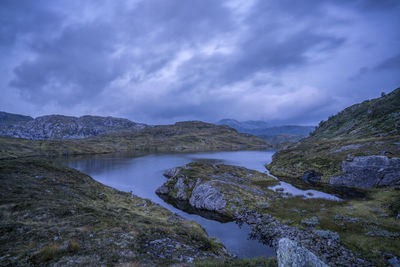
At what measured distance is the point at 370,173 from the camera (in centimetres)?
5003

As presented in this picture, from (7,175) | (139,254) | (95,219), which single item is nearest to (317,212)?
(139,254)

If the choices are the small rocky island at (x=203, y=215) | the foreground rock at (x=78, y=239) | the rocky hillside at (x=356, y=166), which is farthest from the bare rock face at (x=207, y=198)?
the rocky hillside at (x=356, y=166)

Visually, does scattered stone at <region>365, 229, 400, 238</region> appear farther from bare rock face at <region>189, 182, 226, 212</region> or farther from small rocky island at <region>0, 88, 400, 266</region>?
bare rock face at <region>189, 182, 226, 212</region>

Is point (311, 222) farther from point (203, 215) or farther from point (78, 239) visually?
point (78, 239)

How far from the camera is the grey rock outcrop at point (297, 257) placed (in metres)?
9.63

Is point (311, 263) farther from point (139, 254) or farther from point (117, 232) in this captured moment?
point (117, 232)

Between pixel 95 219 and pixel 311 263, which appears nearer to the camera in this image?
pixel 311 263

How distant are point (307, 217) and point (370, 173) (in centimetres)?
3306

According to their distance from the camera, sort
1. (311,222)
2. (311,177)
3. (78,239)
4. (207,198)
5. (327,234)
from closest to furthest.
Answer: (78,239) → (327,234) → (311,222) → (207,198) → (311,177)

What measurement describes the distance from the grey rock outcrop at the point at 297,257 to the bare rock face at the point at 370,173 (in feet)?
176

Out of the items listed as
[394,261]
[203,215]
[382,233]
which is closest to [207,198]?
[203,215]

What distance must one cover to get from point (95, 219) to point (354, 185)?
62.9 metres

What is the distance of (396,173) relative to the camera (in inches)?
1801

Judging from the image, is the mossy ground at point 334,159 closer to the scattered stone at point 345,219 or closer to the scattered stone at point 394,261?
the scattered stone at point 345,219
